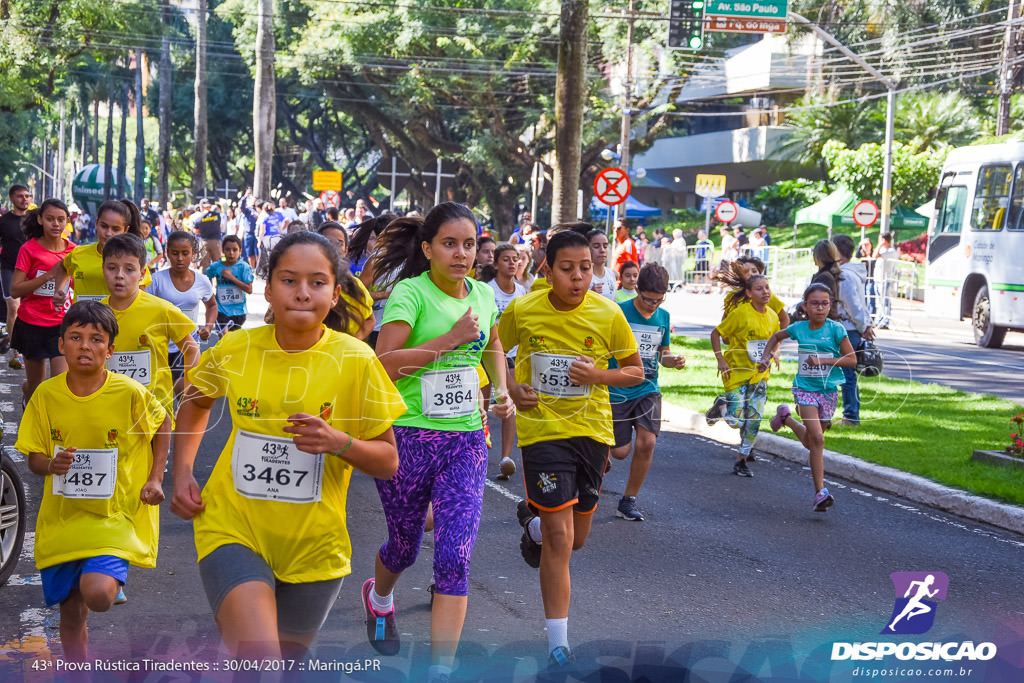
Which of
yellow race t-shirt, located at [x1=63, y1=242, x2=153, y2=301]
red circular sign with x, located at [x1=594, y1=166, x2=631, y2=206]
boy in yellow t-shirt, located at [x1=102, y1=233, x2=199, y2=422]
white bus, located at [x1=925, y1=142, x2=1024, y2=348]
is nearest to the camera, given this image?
boy in yellow t-shirt, located at [x1=102, y1=233, x2=199, y2=422]

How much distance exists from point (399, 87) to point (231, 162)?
83.7 feet

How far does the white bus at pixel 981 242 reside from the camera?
73.0 ft

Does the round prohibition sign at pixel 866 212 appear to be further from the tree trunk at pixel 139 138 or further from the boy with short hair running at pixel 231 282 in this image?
the tree trunk at pixel 139 138

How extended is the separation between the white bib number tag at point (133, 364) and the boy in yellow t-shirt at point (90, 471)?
51.6 inches

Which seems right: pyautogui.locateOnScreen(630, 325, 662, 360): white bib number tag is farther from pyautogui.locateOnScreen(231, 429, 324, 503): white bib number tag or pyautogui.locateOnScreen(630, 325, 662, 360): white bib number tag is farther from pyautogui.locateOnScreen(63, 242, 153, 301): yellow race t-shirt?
pyautogui.locateOnScreen(231, 429, 324, 503): white bib number tag

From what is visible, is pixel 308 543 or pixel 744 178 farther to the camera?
pixel 744 178

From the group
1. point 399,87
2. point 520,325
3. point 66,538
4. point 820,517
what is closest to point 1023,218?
point 820,517

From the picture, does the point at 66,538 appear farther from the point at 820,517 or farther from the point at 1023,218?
the point at 1023,218

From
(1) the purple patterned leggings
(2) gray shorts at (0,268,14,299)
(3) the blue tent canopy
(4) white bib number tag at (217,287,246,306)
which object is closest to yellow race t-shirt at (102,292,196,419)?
(1) the purple patterned leggings

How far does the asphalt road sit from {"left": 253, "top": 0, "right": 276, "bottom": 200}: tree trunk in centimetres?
2607

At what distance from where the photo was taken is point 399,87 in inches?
1756

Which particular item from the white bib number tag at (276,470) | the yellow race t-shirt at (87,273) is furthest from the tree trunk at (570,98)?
the white bib number tag at (276,470)

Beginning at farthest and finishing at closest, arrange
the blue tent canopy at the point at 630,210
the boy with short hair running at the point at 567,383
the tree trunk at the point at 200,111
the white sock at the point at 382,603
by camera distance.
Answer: the blue tent canopy at the point at 630,210 < the tree trunk at the point at 200,111 < the boy with short hair running at the point at 567,383 < the white sock at the point at 382,603

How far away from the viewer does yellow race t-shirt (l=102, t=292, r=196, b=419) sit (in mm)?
6184
